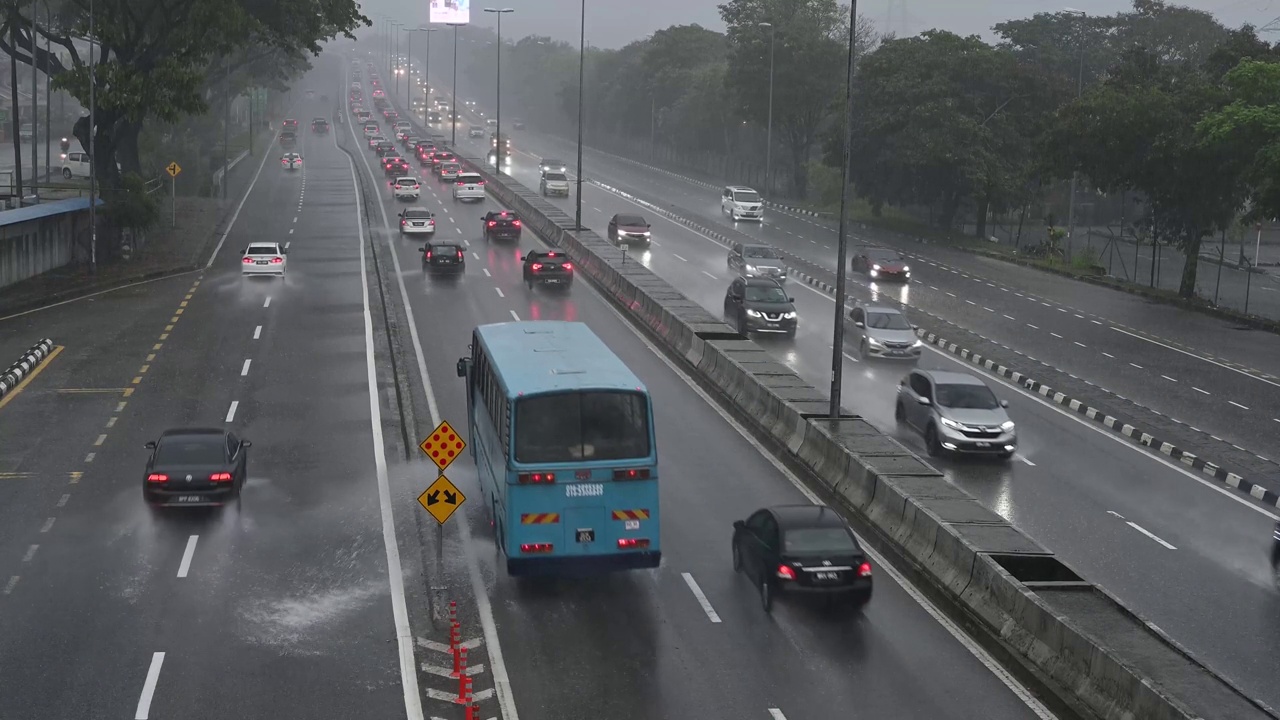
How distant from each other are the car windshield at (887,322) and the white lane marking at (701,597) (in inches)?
832

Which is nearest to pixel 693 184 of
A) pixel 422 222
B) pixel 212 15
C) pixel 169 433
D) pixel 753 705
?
pixel 422 222

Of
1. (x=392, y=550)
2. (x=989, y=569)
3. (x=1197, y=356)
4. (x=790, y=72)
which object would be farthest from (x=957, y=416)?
(x=790, y=72)

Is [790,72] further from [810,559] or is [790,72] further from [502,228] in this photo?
[810,559]

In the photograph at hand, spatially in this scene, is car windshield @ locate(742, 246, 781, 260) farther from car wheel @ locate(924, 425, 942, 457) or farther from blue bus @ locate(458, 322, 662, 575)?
blue bus @ locate(458, 322, 662, 575)

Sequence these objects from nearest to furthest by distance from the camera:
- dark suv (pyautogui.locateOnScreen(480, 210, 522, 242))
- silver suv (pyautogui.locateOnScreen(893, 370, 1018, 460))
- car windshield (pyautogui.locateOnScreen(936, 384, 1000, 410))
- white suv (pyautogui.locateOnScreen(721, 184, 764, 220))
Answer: silver suv (pyautogui.locateOnScreen(893, 370, 1018, 460))
car windshield (pyautogui.locateOnScreen(936, 384, 1000, 410))
dark suv (pyautogui.locateOnScreen(480, 210, 522, 242))
white suv (pyautogui.locateOnScreen(721, 184, 764, 220))

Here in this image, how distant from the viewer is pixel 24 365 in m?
33.8

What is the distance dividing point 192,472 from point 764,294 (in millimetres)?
23798

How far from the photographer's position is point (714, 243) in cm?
6756

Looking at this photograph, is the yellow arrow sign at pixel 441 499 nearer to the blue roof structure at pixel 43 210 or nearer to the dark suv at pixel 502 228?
the blue roof structure at pixel 43 210

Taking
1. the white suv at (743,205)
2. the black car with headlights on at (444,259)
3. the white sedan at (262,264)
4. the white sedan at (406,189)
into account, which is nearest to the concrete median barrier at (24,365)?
the white sedan at (262,264)

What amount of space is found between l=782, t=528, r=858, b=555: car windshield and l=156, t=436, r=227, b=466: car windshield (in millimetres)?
10526

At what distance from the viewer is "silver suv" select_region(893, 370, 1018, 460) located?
28109 millimetres

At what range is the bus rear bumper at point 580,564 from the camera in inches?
718

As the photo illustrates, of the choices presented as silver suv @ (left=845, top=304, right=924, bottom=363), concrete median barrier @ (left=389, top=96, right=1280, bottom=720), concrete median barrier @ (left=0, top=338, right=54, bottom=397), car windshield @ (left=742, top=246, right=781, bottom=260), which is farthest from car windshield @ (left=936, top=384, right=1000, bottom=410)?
car windshield @ (left=742, top=246, right=781, bottom=260)
